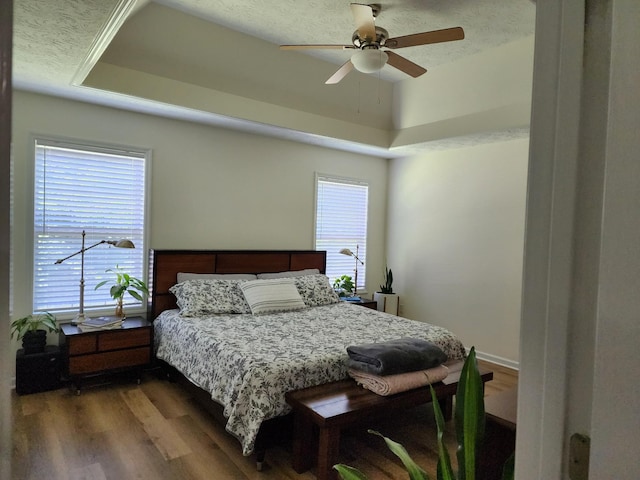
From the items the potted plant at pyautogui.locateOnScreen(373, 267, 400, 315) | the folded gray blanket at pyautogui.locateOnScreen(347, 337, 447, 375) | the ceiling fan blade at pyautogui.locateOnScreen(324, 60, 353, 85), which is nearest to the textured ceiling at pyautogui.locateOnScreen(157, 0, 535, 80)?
the ceiling fan blade at pyautogui.locateOnScreen(324, 60, 353, 85)

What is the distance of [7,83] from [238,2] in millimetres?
→ 3235

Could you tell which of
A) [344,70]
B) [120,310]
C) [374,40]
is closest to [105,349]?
[120,310]

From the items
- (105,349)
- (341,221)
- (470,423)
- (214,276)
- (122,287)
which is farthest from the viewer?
(341,221)

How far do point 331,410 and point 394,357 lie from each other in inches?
21.8

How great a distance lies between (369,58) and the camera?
266 centimetres

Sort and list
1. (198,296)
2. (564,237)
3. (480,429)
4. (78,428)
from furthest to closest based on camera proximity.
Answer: (198,296), (78,428), (480,429), (564,237)

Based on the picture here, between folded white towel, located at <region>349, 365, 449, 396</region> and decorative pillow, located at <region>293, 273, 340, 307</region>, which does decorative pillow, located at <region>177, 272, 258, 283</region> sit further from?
folded white towel, located at <region>349, 365, 449, 396</region>

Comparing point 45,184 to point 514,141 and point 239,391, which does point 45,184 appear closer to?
point 239,391

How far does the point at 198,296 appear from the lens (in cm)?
366

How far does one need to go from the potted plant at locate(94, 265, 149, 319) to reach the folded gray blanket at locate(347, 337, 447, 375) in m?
2.13

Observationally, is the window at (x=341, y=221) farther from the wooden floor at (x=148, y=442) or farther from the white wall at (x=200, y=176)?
the wooden floor at (x=148, y=442)

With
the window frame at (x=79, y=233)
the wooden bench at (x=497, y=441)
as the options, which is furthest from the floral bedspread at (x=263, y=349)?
the wooden bench at (x=497, y=441)

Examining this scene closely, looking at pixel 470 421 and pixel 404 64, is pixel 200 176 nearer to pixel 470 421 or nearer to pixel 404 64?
pixel 404 64

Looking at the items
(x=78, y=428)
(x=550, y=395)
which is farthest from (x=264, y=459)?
(x=550, y=395)
